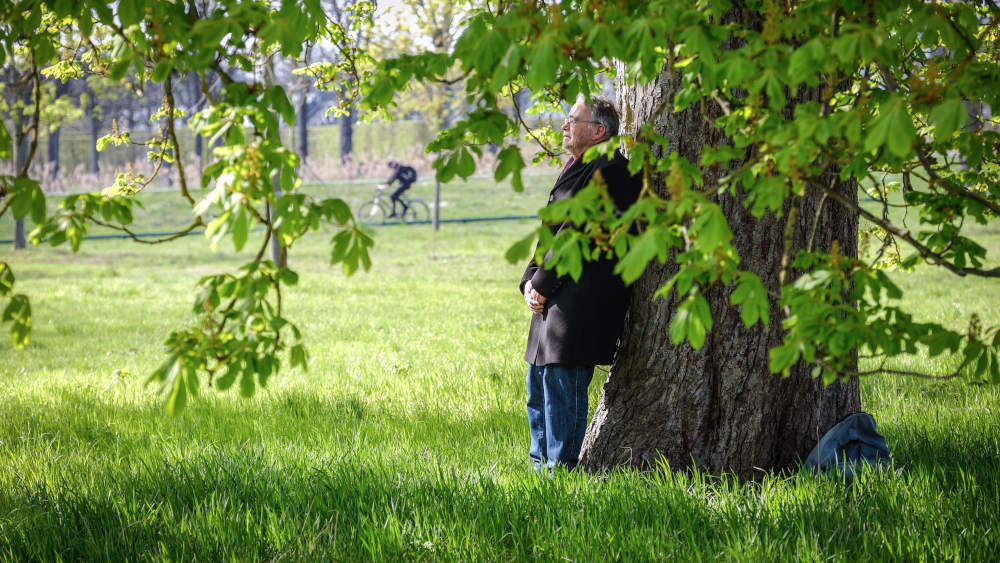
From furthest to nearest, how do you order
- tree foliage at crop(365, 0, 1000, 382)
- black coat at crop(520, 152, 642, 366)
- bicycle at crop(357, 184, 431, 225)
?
bicycle at crop(357, 184, 431, 225), black coat at crop(520, 152, 642, 366), tree foliage at crop(365, 0, 1000, 382)

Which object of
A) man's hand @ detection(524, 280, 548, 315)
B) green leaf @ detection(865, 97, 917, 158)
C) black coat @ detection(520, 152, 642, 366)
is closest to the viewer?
green leaf @ detection(865, 97, 917, 158)

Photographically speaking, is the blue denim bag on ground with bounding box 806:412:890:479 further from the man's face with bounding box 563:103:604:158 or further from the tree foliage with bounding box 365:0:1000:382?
the man's face with bounding box 563:103:604:158

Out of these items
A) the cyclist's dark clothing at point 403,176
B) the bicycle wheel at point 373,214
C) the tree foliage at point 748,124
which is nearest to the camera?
the tree foliage at point 748,124

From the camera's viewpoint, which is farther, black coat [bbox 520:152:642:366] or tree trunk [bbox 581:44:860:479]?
black coat [bbox 520:152:642:366]

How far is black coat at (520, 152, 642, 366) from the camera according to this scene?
368 centimetres

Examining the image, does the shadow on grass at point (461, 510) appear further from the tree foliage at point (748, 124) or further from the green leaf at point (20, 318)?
the green leaf at point (20, 318)

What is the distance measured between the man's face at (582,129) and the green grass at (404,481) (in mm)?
1623

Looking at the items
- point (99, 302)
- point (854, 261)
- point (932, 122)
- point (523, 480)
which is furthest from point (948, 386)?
point (99, 302)

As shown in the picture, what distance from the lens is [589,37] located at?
1.97 meters

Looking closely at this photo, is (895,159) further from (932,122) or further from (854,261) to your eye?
(932,122)

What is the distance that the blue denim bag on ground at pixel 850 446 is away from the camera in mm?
3607

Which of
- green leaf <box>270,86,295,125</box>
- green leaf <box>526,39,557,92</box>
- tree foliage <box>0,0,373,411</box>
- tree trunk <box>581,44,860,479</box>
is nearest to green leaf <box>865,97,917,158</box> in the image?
green leaf <box>526,39,557,92</box>

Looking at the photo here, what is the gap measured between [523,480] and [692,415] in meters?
0.89

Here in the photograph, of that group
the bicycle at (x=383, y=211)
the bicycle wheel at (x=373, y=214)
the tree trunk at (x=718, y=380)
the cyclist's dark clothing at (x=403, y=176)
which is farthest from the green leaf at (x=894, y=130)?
the bicycle wheel at (x=373, y=214)
